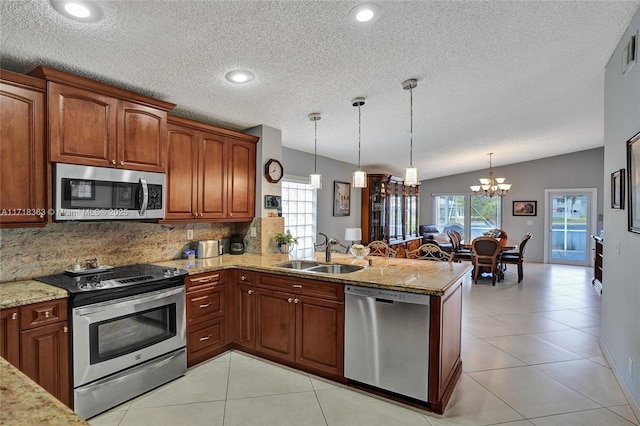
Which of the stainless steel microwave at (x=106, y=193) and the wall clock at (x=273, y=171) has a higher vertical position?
the wall clock at (x=273, y=171)

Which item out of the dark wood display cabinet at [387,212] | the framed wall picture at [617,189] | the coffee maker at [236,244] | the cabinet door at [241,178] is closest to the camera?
the framed wall picture at [617,189]

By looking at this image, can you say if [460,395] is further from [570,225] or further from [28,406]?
[570,225]

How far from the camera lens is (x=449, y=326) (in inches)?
101

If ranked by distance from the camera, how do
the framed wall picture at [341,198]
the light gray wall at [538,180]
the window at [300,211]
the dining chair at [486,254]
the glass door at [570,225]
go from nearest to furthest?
1. the window at [300,211]
2. the dining chair at [486,254]
3. the framed wall picture at [341,198]
4. the light gray wall at [538,180]
5. the glass door at [570,225]

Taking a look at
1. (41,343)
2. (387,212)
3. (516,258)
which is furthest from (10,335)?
(516,258)

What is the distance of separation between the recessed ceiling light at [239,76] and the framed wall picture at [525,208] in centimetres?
899

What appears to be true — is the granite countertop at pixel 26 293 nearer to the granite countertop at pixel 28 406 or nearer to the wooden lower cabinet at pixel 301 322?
the granite countertop at pixel 28 406

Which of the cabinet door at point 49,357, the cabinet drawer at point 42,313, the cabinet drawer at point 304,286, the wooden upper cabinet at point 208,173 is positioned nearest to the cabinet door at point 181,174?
the wooden upper cabinet at point 208,173

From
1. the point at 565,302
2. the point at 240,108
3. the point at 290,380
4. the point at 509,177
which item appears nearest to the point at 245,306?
the point at 290,380

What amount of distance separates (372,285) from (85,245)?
2.51 m

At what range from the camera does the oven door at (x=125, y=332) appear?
7.48 ft

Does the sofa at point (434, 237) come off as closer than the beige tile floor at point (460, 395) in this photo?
No

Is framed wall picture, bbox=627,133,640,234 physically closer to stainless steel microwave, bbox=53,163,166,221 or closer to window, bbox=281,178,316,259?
stainless steel microwave, bbox=53,163,166,221

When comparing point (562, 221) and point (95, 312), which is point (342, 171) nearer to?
point (95, 312)
